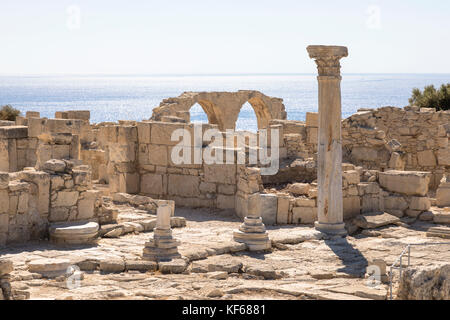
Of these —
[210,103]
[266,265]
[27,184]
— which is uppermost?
[210,103]

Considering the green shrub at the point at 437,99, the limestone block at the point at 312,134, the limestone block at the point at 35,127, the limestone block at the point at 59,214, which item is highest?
the green shrub at the point at 437,99

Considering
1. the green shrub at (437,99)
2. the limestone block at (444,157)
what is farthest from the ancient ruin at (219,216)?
the green shrub at (437,99)

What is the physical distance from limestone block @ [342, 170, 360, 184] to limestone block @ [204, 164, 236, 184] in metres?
2.13

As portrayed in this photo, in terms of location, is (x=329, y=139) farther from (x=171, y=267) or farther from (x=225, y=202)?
(x=171, y=267)

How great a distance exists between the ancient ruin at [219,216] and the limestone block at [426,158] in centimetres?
327

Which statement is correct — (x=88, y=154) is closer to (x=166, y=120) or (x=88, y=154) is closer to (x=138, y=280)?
(x=166, y=120)

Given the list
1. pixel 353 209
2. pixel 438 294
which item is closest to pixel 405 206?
pixel 353 209

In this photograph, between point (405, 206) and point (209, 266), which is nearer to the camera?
point (209, 266)

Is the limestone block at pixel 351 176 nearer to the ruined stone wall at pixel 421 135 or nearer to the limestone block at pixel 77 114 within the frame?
the ruined stone wall at pixel 421 135

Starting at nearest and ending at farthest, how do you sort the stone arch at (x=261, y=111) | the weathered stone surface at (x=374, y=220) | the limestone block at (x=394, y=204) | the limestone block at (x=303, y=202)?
Answer: 1. the weathered stone surface at (x=374, y=220)
2. the limestone block at (x=303, y=202)
3. the limestone block at (x=394, y=204)
4. the stone arch at (x=261, y=111)

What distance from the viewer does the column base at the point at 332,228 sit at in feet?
40.7
